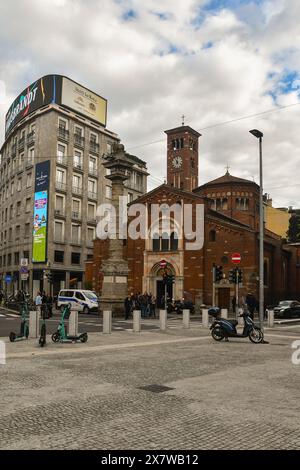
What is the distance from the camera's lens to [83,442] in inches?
Result: 186

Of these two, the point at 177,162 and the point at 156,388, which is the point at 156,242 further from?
the point at 156,388

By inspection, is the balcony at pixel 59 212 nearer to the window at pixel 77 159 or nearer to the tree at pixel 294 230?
the window at pixel 77 159

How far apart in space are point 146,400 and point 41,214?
41851 mm

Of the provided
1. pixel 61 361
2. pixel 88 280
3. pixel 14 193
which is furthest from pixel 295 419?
pixel 14 193

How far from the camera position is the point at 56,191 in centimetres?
4800

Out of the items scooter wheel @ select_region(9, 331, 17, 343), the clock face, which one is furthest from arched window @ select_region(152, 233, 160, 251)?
scooter wheel @ select_region(9, 331, 17, 343)

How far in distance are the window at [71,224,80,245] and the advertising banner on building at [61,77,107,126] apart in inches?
553

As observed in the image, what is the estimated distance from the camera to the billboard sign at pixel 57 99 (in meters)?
49.7

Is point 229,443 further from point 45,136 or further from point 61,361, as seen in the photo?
point 45,136

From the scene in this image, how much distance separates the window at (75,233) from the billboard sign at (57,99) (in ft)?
46.0

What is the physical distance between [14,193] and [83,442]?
51517mm

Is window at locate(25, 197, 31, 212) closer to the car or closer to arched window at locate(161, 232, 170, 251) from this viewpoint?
arched window at locate(161, 232, 170, 251)

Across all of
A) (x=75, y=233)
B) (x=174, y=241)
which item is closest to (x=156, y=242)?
(x=174, y=241)

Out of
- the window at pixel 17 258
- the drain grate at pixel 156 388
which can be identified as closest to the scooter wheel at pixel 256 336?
the drain grate at pixel 156 388
